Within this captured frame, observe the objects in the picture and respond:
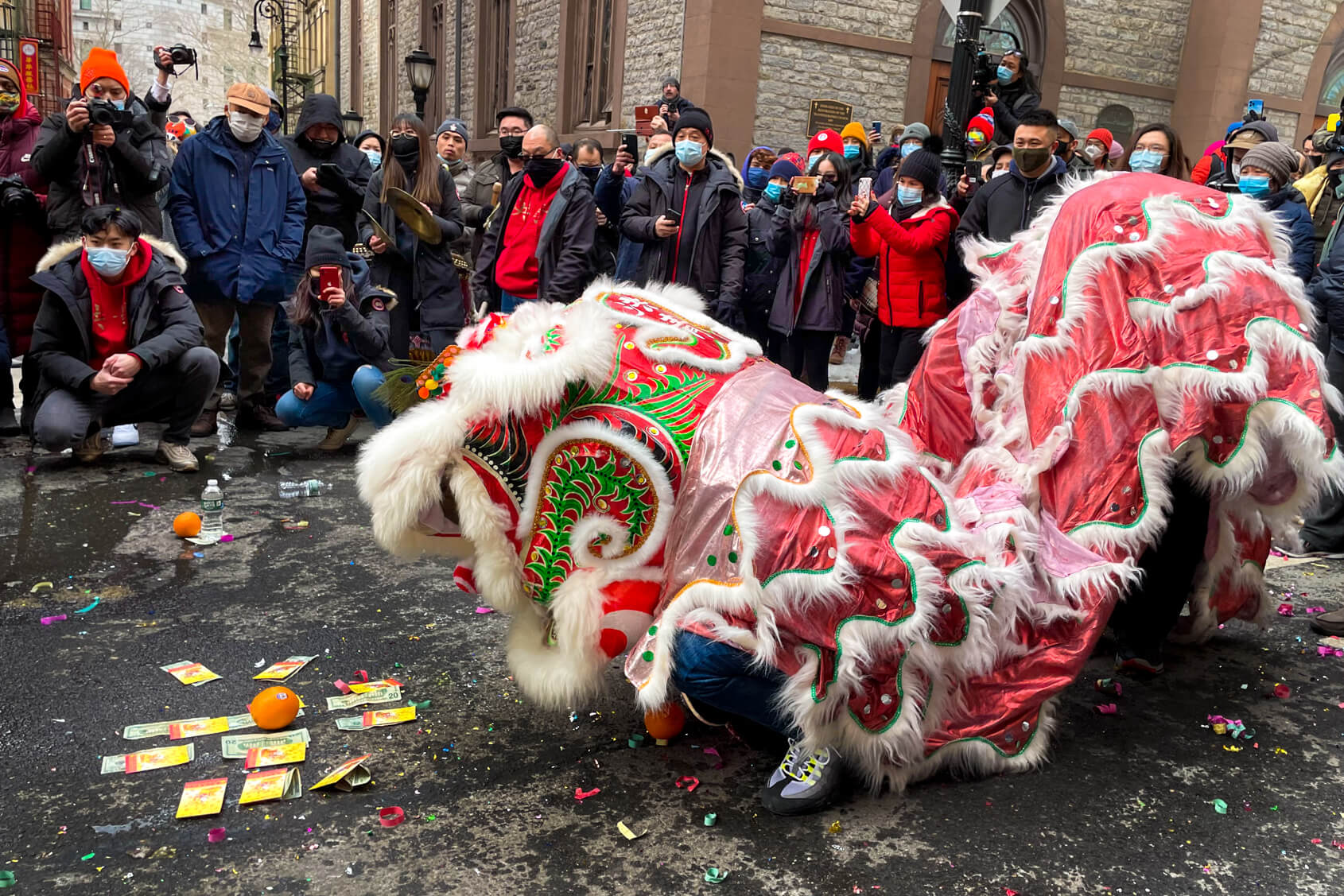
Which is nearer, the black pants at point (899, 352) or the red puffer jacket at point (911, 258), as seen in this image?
the red puffer jacket at point (911, 258)


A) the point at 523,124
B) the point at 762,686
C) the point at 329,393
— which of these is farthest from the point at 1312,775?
the point at 523,124

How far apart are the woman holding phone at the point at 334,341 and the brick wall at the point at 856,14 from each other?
8.72 m

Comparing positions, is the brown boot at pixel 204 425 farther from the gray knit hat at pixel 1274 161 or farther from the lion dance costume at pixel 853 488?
the gray knit hat at pixel 1274 161

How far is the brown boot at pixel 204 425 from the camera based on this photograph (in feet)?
20.4

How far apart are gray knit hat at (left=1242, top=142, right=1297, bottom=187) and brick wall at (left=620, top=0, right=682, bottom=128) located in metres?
8.55

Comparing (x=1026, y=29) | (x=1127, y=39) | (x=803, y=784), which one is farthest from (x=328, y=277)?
(x=1127, y=39)

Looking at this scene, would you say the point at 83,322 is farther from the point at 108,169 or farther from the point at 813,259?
the point at 813,259

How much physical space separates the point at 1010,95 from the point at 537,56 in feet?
37.1

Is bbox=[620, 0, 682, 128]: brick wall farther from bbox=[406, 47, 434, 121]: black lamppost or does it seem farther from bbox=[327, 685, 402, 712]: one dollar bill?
bbox=[327, 685, 402, 712]: one dollar bill

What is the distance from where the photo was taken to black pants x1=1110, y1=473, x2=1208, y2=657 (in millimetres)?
3164

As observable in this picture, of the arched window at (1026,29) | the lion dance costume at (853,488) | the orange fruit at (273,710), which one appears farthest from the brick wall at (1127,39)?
the orange fruit at (273,710)

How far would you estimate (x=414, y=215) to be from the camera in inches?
257

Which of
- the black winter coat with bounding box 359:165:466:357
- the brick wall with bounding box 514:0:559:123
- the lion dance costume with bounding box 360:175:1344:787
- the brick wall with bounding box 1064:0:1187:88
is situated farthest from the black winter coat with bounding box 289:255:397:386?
the brick wall with bounding box 1064:0:1187:88

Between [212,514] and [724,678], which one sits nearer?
[724,678]
